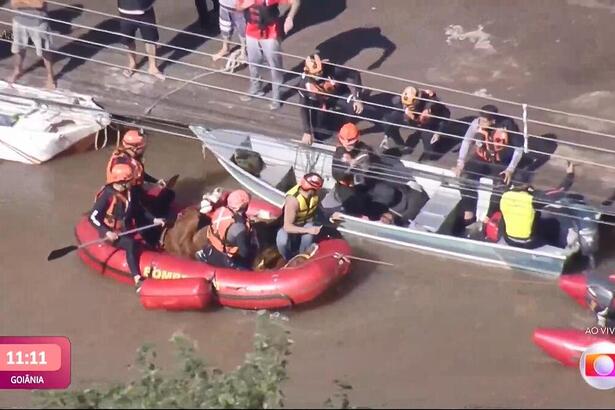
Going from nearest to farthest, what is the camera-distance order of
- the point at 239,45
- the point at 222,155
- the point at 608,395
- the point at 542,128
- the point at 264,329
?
the point at 264,329 → the point at 608,395 → the point at 222,155 → the point at 542,128 → the point at 239,45

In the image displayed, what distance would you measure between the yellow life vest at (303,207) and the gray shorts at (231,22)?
295 centimetres

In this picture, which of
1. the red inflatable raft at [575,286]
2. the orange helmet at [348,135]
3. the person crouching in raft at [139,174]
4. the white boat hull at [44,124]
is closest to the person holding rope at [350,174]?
the orange helmet at [348,135]

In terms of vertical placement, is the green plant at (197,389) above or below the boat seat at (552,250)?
above

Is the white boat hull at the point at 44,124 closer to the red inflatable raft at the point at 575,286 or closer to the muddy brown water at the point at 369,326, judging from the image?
the muddy brown water at the point at 369,326

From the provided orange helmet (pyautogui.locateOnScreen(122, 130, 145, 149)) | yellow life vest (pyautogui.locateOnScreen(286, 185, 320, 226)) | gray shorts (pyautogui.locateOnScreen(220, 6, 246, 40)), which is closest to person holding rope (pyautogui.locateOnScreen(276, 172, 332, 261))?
yellow life vest (pyautogui.locateOnScreen(286, 185, 320, 226))

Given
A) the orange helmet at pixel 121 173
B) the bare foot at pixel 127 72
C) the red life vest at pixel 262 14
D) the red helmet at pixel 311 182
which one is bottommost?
the bare foot at pixel 127 72

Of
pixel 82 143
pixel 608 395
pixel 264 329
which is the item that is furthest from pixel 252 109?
pixel 264 329

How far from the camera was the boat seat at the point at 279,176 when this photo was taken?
11086 millimetres

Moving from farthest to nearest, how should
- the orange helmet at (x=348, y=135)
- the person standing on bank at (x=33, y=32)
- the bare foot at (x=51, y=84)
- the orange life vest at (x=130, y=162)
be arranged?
the bare foot at (x=51, y=84)
the person standing on bank at (x=33, y=32)
the orange helmet at (x=348, y=135)
the orange life vest at (x=130, y=162)

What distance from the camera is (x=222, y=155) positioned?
11.2m

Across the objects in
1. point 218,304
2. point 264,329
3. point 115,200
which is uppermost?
point 264,329

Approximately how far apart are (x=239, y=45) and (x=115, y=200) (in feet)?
11.7

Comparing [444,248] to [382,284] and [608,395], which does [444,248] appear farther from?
[608,395]

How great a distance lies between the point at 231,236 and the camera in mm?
9797
